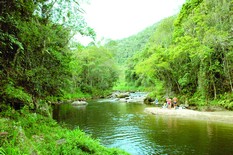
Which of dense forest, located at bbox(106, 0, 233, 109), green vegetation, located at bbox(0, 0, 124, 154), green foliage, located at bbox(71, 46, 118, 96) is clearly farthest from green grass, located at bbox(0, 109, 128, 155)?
green foliage, located at bbox(71, 46, 118, 96)

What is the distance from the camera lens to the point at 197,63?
26562 millimetres

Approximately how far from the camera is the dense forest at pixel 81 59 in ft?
30.9

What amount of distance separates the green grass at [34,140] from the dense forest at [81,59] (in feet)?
0.28

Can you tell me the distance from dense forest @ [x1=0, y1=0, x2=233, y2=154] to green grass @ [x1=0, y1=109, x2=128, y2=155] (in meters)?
0.08

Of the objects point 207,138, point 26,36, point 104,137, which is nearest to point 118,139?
point 104,137

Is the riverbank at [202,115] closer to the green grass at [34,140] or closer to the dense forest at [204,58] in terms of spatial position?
the dense forest at [204,58]

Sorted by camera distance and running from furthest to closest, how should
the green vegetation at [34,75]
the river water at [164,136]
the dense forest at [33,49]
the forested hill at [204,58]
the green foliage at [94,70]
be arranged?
1. the green foliage at [94,70]
2. the forested hill at [204,58]
3. the river water at [164,136]
4. the dense forest at [33,49]
5. the green vegetation at [34,75]

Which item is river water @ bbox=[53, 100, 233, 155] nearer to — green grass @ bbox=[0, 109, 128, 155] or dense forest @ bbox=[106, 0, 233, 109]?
green grass @ bbox=[0, 109, 128, 155]

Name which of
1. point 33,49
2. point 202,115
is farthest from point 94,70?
point 33,49

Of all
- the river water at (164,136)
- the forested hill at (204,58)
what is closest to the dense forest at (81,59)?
the forested hill at (204,58)

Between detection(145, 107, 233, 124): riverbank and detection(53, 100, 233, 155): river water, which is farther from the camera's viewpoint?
detection(145, 107, 233, 124): riverbank

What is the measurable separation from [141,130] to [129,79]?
58772 millimetres

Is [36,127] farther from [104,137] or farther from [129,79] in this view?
[129,79]

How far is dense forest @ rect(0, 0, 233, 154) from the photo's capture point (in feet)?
30.9
